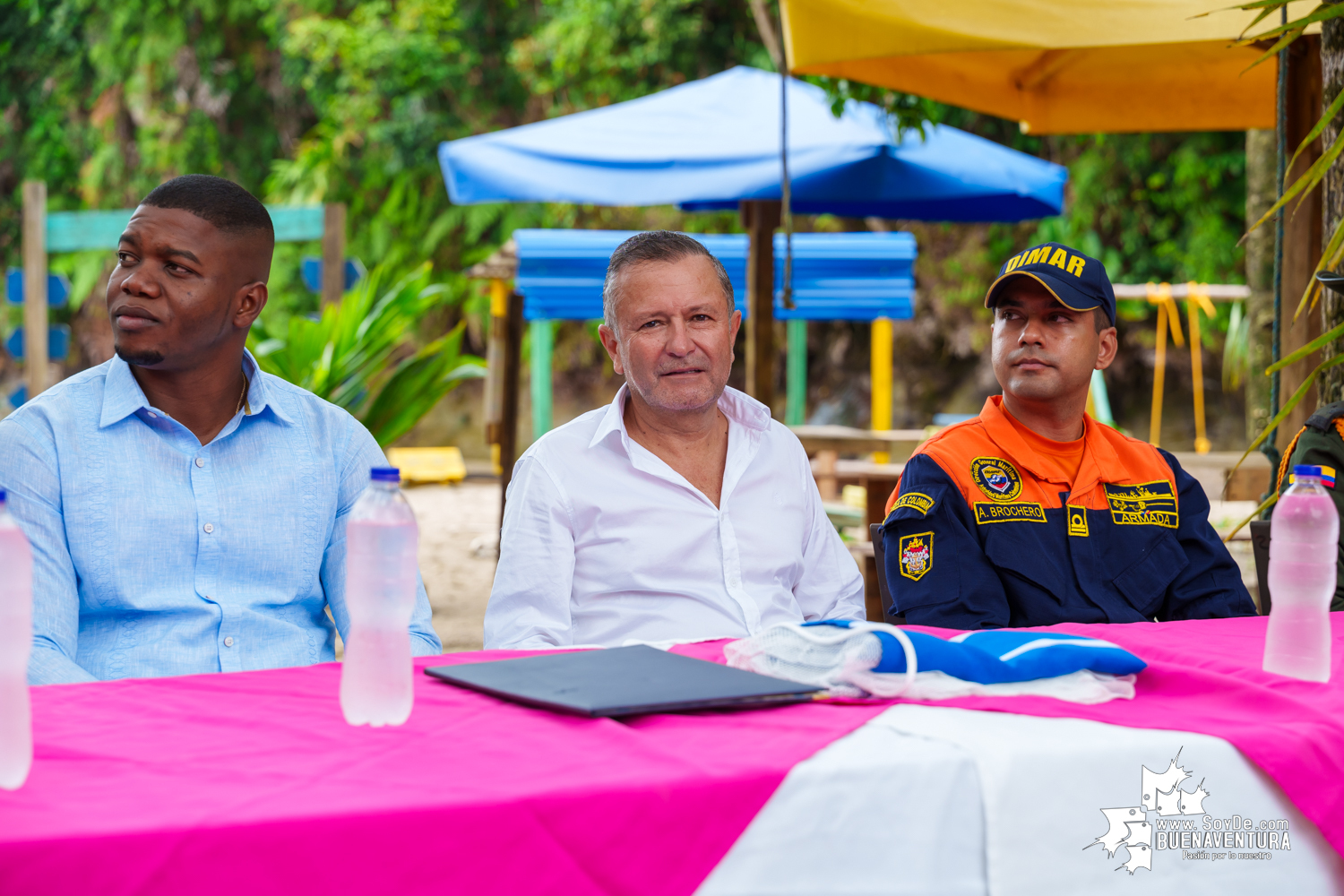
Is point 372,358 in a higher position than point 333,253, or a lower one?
lower

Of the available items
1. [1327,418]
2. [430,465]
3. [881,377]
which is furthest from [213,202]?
[430,465]

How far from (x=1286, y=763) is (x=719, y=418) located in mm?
1296

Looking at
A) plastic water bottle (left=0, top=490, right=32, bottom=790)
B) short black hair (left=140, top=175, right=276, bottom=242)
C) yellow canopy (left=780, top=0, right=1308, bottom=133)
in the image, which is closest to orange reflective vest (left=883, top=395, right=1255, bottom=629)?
yellow canopy (left=780, top=0, right=1308, bottom=133)

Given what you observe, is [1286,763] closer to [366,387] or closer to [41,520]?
[41,520]

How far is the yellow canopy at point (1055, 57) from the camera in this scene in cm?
319

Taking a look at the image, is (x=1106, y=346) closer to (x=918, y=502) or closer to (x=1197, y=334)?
(x=918, y=502)

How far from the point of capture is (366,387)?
4516 mm

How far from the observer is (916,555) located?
224cm

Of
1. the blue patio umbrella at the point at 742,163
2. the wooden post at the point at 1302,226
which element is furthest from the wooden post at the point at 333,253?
the wooden post at the point at 1302,226

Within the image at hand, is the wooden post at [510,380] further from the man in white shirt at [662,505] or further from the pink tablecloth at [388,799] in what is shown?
the pink tablecloth at [388,799]

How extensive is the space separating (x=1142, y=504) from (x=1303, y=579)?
868 millimetres

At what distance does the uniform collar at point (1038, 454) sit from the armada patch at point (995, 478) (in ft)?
0.10

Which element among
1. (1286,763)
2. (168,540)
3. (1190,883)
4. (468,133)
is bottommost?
(1190,883)

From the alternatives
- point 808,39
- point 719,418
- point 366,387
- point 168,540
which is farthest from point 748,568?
point 366,387
